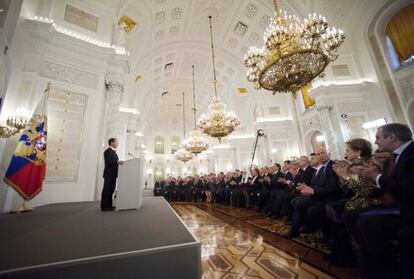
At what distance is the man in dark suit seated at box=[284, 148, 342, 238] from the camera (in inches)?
84.0

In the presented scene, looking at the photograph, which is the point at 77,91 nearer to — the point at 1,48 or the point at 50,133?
the point at 50,133

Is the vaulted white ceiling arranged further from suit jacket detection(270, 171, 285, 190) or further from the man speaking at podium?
suit jacket detection(270, 171, 285, 190)

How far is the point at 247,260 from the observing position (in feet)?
6.12

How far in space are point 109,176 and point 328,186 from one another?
3404mm

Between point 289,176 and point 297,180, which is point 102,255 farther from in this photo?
point 289,176

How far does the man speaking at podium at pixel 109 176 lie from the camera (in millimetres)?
2885

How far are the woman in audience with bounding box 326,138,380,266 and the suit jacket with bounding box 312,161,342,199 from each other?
13 cm

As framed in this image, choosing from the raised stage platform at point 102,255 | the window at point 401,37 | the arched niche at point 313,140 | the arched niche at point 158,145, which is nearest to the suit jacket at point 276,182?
the raised stage platform at point 102,255

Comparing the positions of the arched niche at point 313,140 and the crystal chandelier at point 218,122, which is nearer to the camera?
the crystal chandelier at point 218,122

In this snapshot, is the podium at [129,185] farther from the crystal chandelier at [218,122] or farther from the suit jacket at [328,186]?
the crystal chandelier at [218,122]

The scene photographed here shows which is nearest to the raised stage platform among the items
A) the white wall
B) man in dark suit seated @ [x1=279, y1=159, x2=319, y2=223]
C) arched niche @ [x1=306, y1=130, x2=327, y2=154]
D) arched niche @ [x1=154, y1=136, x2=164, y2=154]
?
the white wall

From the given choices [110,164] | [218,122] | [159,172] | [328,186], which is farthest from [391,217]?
[159,172]

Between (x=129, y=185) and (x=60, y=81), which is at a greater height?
(x=60, y=81)

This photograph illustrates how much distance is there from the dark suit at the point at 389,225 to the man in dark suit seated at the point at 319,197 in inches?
31.0
